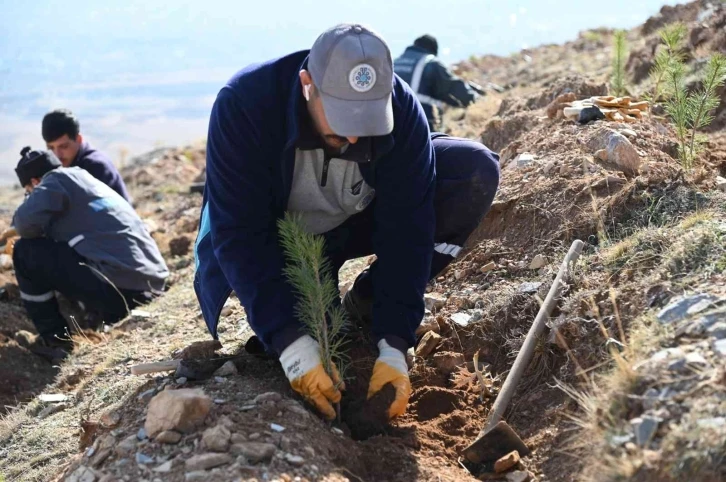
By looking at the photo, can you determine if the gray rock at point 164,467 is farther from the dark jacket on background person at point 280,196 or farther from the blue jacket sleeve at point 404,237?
the blue jacket sleeve at point 404,237

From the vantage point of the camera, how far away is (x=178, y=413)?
7.74ft

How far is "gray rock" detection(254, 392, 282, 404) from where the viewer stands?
256cm

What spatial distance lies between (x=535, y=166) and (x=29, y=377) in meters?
3.14

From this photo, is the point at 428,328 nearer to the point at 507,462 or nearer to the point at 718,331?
the point at 507,462

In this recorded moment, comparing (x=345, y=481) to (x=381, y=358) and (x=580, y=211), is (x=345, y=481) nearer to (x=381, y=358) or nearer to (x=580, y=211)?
(x=381, y=358)

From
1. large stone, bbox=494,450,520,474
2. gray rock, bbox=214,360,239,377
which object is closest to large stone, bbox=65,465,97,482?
gray rock, bbox=214,360,239,377

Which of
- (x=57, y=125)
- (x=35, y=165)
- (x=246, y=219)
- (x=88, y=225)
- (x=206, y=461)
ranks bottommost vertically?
(x=206, y=461)

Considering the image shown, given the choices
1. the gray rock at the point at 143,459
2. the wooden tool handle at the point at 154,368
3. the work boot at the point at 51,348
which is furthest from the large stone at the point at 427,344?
the work boot at the point at 51,348

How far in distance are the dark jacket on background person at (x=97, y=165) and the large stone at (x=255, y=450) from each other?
4.03 m

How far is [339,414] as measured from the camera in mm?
2670

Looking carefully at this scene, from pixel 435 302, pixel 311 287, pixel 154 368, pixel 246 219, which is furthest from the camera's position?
pixel 435 302

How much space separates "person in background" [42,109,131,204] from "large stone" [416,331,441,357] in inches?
136

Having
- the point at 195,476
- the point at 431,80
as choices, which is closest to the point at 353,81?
the point at 195,476

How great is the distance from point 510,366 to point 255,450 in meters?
1.16
